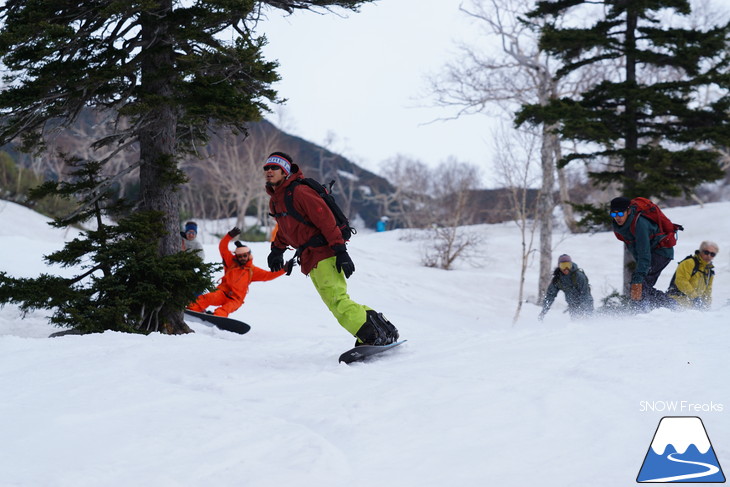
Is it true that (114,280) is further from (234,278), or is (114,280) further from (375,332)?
(375,332)

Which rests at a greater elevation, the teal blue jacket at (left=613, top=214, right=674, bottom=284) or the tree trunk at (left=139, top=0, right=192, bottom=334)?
the tree trunk at (left=139, top=0, right=192, bottom=334)

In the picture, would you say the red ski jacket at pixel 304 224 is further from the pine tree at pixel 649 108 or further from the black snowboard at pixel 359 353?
the pine tree at pixel 649 108

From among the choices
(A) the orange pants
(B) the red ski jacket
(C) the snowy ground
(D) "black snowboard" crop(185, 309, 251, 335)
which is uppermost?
(B) the red ski jacket

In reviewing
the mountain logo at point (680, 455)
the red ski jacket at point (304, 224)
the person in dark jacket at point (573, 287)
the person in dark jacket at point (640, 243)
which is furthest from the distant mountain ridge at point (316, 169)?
the mountain logo at point (680, 455)

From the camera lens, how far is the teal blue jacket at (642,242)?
7391 mm

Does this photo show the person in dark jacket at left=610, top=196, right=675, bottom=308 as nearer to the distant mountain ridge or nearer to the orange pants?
the orange pants

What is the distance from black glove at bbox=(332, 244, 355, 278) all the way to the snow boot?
48 cm

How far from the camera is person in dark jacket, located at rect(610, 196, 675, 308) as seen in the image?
740 centimetres

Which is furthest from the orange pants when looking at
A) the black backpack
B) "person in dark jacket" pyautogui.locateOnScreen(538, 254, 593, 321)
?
"person in dark jacket" pyautogui.locateOnScreen(538, 254, 593, 321)

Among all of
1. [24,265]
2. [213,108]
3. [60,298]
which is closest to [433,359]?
[213,108]

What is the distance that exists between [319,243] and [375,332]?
2.80 feet

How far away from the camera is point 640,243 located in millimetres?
7453

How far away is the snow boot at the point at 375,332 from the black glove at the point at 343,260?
1.58 ft

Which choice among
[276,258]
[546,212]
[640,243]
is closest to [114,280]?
[276,258]
